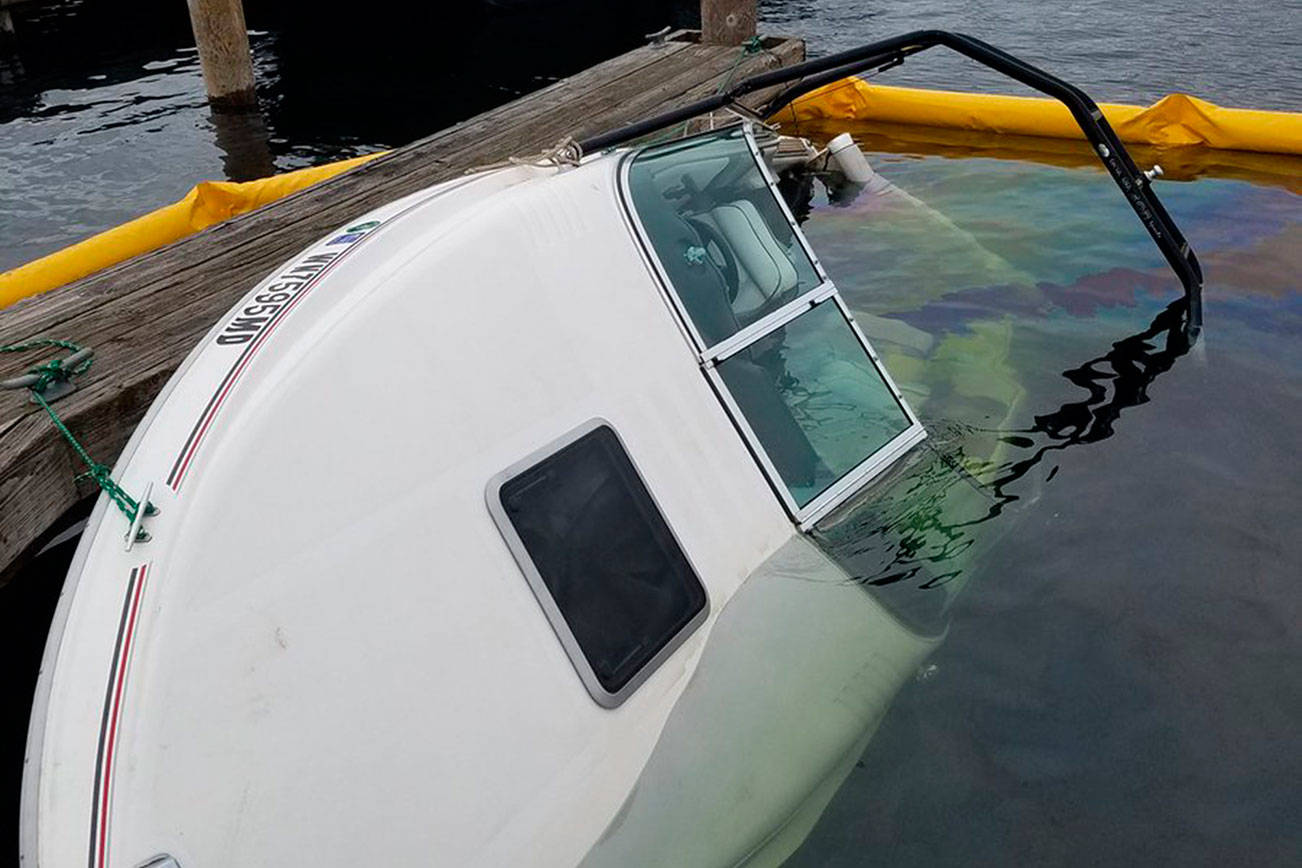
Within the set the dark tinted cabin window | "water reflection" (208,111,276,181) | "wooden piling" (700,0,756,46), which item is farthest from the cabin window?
"water reflection" (208,111,276,181)

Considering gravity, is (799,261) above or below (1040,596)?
above

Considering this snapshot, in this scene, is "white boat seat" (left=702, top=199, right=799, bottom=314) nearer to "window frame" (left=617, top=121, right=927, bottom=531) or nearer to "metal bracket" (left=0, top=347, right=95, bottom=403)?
"window frame" (left=617, top=121, right=927, bottom=531)

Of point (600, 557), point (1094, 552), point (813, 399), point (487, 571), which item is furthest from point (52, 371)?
point (1094, 552)

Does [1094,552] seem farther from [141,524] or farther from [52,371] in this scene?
[52,371]

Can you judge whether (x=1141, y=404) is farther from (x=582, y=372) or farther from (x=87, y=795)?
(x=87, y=795)

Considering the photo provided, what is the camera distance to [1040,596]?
4.63m

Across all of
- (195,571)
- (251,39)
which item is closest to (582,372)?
(195,571)

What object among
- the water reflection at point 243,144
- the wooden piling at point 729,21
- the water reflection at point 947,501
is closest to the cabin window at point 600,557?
the water reflection at point 947,501

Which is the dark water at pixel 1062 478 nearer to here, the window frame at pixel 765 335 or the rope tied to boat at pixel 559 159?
the window frame at pixel 765 335

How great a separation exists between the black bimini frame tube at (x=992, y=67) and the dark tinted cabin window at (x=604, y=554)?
1579mm

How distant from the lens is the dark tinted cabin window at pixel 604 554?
10.0 ft

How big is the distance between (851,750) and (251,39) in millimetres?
16308

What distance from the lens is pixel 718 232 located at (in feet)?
14.1

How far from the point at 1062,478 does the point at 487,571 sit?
11.5 ft
